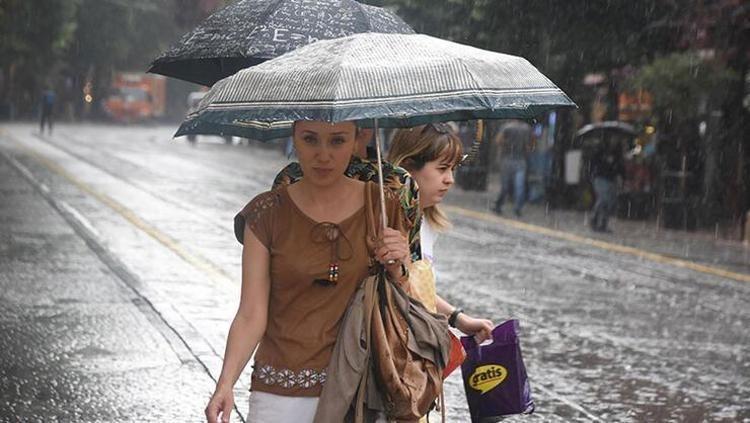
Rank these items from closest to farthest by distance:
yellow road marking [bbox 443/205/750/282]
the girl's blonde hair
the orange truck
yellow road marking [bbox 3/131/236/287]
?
the girl's blonde hair < yellow road marking [bbox 3/131/236/287] < yellow road marking [bbox 443/205/750/282] < the orange truck

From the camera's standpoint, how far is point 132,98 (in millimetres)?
74375

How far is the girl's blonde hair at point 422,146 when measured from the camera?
4680 millimetres

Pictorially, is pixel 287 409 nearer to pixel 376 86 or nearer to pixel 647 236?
pixel 376 86

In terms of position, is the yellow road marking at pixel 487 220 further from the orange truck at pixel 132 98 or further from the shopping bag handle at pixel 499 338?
the orange truck at pixel 132 98

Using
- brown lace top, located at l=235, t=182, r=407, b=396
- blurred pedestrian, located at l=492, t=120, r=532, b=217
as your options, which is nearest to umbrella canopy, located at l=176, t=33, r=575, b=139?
brown lace top, located at l=235, t=182, r=407, b=396

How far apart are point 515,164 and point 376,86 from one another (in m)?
19.9

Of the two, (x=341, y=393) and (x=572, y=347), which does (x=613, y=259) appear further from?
(x=341, y=393)

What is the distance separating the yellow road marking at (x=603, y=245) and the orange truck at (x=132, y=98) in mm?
52262

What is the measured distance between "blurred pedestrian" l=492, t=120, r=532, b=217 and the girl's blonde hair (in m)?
18.2

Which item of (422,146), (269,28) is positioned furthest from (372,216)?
(269,28)

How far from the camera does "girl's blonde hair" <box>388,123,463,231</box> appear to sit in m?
4.68

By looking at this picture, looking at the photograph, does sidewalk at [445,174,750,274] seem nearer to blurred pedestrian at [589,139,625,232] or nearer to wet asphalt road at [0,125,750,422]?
blurred pedestrian at [589,139,625,232]

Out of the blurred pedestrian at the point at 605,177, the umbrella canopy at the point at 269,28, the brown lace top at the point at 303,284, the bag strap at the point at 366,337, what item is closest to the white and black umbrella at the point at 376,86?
the brown lace top at the point at 303,284

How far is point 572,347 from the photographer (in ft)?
31.0
